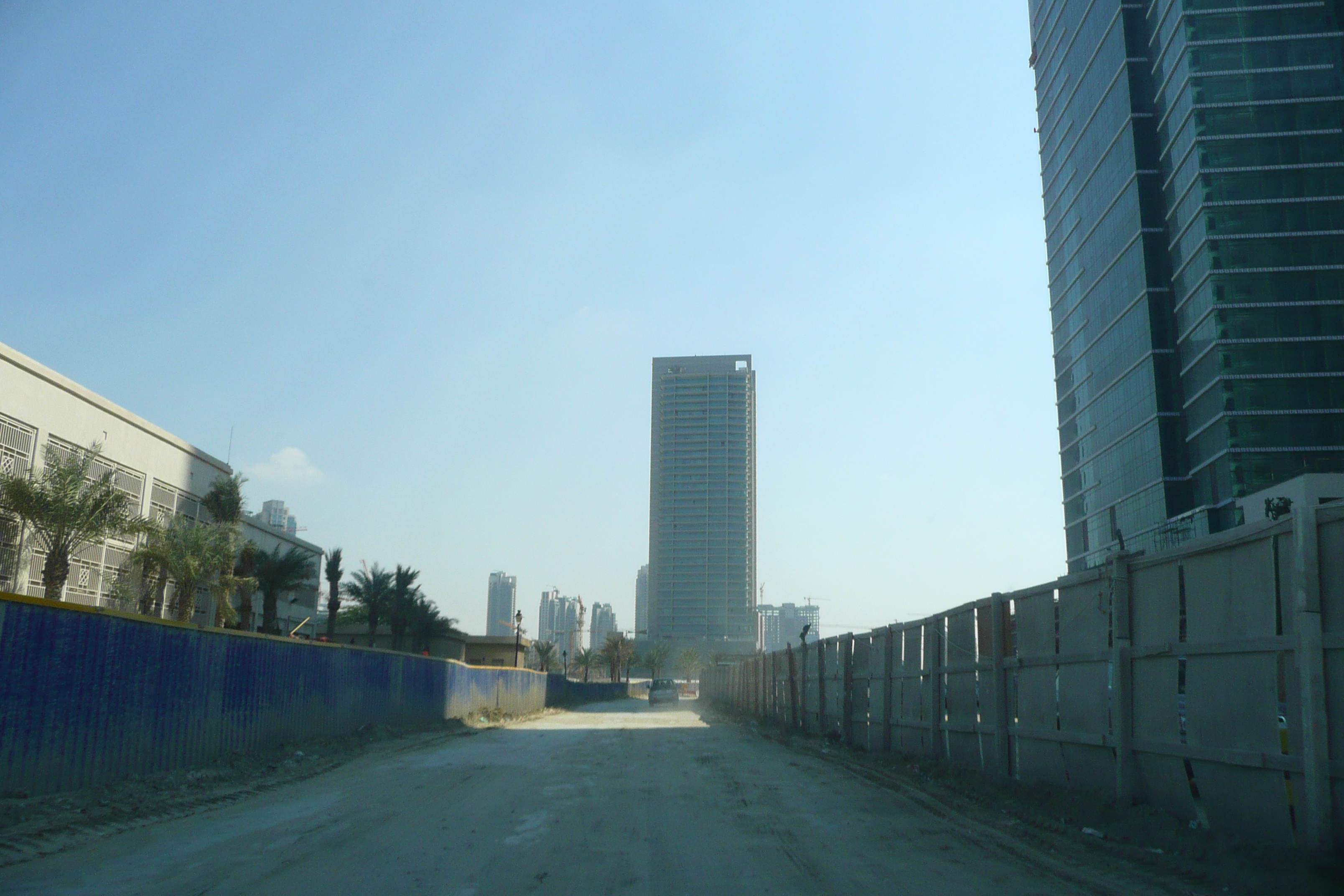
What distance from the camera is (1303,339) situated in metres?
95.2

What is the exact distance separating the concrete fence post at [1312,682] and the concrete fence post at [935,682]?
7.91 metres

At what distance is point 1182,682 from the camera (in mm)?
8633

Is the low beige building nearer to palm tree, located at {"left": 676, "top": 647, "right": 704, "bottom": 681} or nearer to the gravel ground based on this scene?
the gravel ground

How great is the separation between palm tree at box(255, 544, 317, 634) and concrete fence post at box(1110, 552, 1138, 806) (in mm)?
44040

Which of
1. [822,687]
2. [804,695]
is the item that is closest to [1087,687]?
[822,687]

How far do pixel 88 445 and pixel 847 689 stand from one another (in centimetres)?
3016

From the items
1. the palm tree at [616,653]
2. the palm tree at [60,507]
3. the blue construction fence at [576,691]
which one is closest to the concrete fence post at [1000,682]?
the palm tree at [60,507]

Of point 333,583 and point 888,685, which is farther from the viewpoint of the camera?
point 333,583

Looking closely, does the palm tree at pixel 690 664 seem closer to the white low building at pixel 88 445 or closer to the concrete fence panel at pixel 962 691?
the white low building at pixel 88 445

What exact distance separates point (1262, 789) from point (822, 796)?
572 cm

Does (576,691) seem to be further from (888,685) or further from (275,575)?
(888,685)

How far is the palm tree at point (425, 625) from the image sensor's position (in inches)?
2426

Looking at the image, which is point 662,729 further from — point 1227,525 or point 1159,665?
point 1227,525

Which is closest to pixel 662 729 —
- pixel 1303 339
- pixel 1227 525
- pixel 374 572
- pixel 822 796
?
pixel 822 796
